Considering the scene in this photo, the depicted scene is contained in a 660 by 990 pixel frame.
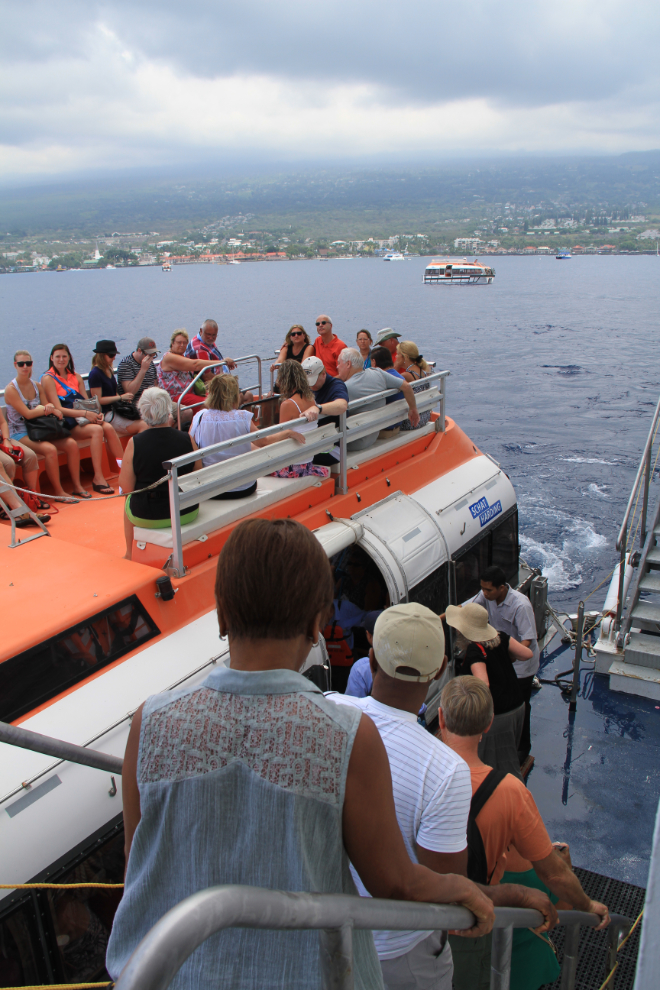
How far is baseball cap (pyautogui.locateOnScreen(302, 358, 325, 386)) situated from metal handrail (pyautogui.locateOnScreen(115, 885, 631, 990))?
4.99 m

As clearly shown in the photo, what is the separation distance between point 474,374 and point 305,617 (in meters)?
36.2

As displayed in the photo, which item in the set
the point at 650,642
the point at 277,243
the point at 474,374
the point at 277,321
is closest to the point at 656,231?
the point at 277,243

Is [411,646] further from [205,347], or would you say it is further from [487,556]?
[205,347]

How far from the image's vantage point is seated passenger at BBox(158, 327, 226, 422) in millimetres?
7922

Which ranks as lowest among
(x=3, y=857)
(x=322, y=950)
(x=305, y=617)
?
(x=3, y=857)

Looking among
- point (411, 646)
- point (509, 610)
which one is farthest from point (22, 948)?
point (509, 610)

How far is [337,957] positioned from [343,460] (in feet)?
16.2

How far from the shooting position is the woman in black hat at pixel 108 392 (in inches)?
291

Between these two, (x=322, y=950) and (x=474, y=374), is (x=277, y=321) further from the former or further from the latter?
(x=322, y=950)

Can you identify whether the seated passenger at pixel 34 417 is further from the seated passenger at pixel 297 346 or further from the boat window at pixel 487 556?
the boat window at pixel 487 556

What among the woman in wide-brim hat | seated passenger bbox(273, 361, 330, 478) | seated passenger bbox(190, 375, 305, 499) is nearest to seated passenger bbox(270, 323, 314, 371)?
seated passenger bbox(273, 361, 330, 478)

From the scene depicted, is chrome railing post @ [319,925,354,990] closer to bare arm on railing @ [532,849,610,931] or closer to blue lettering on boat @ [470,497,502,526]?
bare arm on railing @ [532,849,610,931]

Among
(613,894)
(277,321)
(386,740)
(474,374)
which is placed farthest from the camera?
(277,321)

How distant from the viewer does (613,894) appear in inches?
194
